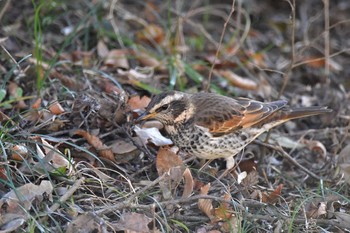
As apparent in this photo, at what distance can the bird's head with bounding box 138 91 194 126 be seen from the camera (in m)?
5.84

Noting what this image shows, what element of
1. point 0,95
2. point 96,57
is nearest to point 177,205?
point 0,95

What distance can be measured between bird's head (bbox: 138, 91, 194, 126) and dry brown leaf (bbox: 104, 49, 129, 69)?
5.52 feet

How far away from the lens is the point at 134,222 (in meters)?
4.98

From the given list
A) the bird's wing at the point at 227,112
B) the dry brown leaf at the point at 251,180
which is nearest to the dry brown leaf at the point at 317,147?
the bird's wing at the point at 227,112

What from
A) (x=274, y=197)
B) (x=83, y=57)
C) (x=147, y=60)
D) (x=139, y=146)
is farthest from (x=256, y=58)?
(x=274, y=197)

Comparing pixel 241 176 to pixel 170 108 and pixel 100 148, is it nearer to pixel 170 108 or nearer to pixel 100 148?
pixel 170 108

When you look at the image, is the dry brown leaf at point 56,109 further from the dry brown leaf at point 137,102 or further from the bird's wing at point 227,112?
the bird's wing at point 227,112

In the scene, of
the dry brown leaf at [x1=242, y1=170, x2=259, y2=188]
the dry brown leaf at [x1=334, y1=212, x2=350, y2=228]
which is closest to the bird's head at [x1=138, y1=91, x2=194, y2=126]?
the dry brown leaf at [x1=242, y1=170, x2=259, y2=188]

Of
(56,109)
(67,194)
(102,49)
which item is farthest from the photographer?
(102,49)

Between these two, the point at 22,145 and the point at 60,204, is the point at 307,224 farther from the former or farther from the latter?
the point at 22,145

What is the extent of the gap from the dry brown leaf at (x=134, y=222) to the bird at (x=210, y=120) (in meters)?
1.03

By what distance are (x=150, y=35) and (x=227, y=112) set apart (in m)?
2.84

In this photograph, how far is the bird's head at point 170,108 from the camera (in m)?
5.84

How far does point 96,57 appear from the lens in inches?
307
